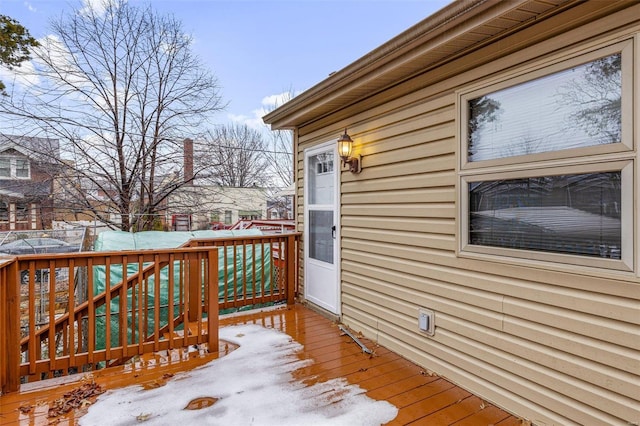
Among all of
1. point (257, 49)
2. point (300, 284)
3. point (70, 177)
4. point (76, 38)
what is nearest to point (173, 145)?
point (70, 177)

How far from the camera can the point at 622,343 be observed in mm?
1850

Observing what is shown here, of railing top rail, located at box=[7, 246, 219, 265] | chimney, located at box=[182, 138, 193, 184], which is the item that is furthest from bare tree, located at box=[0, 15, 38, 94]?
railing top rail, located at box=[7, 246, 219, 265]

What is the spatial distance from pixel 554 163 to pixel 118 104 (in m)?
11.3

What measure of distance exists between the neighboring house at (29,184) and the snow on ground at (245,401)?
942 centimetres

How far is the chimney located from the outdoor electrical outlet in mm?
9363

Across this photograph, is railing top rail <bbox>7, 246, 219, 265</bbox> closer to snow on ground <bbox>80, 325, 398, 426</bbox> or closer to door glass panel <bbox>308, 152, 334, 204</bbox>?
snow on ground <bbox>80, 325, 398, 426</bbox>

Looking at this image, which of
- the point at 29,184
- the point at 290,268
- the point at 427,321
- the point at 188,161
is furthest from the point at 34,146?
the point at 427,321

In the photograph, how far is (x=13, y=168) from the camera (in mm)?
12266

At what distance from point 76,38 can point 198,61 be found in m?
3.20

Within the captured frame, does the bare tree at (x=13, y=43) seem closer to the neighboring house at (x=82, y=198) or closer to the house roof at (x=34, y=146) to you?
the house roof at (x=34, y=146)

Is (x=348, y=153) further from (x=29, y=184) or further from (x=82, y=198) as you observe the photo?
(x=29, y=184)

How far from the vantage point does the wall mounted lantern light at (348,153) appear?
3881 mm

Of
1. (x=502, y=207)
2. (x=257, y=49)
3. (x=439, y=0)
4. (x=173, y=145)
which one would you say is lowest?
(x=502, y=207)

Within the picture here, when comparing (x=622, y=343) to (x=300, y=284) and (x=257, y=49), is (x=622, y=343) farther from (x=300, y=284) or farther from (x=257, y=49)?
(x=257, y=49)
